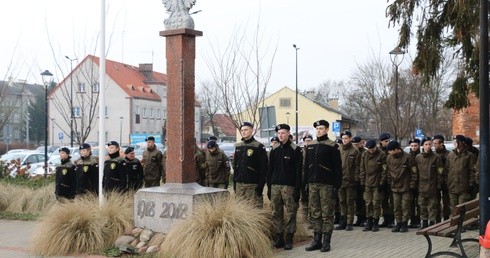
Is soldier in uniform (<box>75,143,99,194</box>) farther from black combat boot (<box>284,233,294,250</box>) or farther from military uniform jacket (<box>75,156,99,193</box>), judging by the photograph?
black combat boot (<box>284,233,294,250</box>)

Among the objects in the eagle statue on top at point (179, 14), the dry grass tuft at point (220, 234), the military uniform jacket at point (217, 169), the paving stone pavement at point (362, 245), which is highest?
the eagle statue on top at point (179, 14)

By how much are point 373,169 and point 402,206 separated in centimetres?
87

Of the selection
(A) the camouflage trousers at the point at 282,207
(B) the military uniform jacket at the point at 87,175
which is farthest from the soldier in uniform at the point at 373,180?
(B) the military uniform jacket at the point at 87,175

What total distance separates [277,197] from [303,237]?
3.86ft

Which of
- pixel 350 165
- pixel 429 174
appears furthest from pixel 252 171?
pixel 429 174

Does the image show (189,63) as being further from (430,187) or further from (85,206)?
(430,187)

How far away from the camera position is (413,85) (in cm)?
3441

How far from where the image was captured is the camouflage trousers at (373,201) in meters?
11.7

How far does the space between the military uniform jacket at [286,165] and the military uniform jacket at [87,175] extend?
176 inches

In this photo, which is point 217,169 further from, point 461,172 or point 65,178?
point 461,172

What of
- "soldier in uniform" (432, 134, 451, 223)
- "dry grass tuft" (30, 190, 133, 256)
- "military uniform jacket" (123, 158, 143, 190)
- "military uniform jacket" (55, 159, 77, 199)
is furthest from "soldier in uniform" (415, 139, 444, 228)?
"military uniform jacket" (55, 159, 77, 199)

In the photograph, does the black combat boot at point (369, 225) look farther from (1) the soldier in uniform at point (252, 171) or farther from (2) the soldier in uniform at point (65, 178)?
(2) the soldier in uniform at point (65, 178)

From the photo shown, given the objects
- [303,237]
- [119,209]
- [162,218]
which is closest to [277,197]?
[303,237]

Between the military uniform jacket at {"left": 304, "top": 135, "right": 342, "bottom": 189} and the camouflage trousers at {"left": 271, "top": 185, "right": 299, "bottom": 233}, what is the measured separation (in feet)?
1.31
